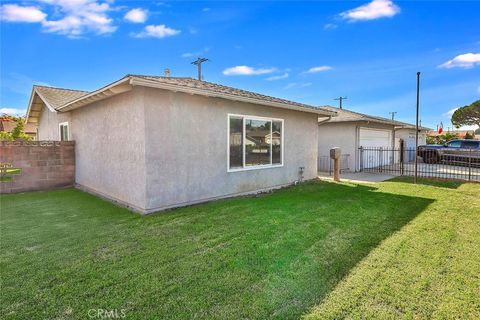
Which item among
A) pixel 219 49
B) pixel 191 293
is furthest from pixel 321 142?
pixel 191 293

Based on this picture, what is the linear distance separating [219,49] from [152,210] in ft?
39.7

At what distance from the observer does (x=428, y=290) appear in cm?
304

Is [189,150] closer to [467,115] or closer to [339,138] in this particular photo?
[339,138]

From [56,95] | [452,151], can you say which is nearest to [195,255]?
[56,95]

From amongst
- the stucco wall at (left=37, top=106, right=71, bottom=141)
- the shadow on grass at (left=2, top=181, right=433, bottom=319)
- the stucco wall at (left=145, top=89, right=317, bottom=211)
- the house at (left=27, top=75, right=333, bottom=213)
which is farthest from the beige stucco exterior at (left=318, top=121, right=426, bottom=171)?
the stucco wall at (left=37, top=106, right=71, bottom=141)

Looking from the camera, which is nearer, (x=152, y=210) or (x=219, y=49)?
(x=152, y=210)

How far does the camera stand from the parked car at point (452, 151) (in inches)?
663

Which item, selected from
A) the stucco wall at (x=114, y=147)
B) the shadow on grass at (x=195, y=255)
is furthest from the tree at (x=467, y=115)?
the stucco wall at (x=114, y=147)

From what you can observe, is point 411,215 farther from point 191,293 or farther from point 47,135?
point 47,135

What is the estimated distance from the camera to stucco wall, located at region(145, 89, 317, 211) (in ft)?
20.0

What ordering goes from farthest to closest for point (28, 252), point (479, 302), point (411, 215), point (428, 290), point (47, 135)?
point (47, 135) → point (411, 215) → point (28, 252) → point (428, 290) → point (479, 302)

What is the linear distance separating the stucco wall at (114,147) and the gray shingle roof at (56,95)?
4.07 ft

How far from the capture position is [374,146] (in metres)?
16.2

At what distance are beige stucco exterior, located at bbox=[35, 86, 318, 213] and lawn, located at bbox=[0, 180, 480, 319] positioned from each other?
0.64 m
